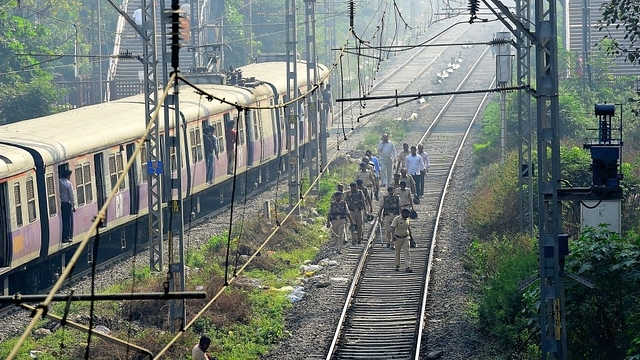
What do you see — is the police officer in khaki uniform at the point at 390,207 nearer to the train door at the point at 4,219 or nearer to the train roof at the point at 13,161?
the train roof at the point at 13,161

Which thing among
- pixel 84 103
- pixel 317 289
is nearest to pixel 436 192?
pixel 317 289

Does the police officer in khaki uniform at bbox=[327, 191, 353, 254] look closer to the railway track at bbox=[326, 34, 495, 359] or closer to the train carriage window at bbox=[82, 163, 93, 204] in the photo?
the railway track at bbox=[326, 34, 495, 359]

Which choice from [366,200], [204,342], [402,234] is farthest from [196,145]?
[204,342]

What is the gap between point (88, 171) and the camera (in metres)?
20.4

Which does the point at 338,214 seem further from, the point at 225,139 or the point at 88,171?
the point at 225,139

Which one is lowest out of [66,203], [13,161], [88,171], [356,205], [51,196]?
[356,205]

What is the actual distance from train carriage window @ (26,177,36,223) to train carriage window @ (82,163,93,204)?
1.98 m

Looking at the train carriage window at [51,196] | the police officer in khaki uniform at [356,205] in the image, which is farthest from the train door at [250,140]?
the train carriage window at [51,196]

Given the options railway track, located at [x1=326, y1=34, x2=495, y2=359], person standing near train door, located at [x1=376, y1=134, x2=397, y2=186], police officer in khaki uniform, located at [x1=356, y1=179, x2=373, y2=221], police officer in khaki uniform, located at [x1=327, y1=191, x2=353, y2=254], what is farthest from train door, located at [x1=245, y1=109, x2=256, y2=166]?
police officer in khaki uniform, located at [x1=327, y1=191, x2=353, y2=254]

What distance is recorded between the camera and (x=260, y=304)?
1867cm

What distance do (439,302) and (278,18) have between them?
43.4 metres

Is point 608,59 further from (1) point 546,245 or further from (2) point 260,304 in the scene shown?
(1) point 546,245

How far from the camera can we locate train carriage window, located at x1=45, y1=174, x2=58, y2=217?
18.8 m

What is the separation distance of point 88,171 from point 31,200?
231 cm
